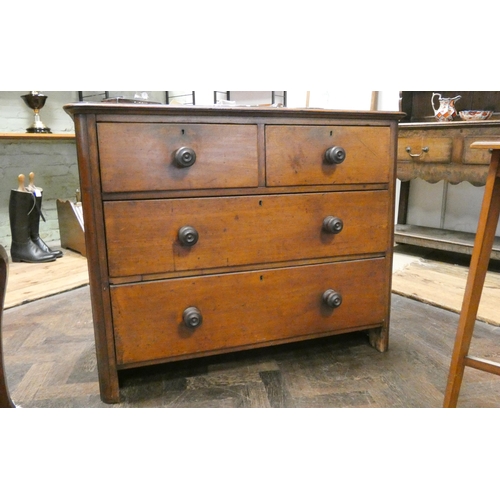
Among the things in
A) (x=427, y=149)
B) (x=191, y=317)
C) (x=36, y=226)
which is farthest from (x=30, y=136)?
(x=427, y=149)

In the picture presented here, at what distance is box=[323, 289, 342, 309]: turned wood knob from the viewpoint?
1.43 meters

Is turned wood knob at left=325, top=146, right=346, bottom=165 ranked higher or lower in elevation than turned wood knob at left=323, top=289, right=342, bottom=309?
higher

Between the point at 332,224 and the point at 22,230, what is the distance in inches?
89.4

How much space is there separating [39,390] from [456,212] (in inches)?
109

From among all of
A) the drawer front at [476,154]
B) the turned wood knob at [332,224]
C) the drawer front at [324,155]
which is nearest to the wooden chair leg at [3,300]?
the drawer front at [324,155]

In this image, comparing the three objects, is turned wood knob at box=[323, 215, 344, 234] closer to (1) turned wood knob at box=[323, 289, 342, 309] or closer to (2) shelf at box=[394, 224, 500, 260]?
(1) turned wood knob at box=[323, 289, 342, 309]

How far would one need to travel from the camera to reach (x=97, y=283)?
120 cm

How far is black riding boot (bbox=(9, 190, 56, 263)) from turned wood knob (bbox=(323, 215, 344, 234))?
216cm

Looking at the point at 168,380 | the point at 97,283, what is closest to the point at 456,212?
the point at 168,380

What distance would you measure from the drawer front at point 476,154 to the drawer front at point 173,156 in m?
1.54

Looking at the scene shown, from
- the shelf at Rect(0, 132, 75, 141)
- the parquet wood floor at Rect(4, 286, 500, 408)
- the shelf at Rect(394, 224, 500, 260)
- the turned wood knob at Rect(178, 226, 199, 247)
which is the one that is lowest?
the parquet wood floor at Rect(4, 286, 500, 408)

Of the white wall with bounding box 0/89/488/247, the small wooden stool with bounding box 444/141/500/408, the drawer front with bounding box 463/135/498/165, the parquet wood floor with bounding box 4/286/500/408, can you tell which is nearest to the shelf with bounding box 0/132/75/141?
the white wall with bounding box 0/89/488/247

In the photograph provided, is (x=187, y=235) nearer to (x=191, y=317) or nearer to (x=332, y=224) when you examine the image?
(x=191, y=317)
